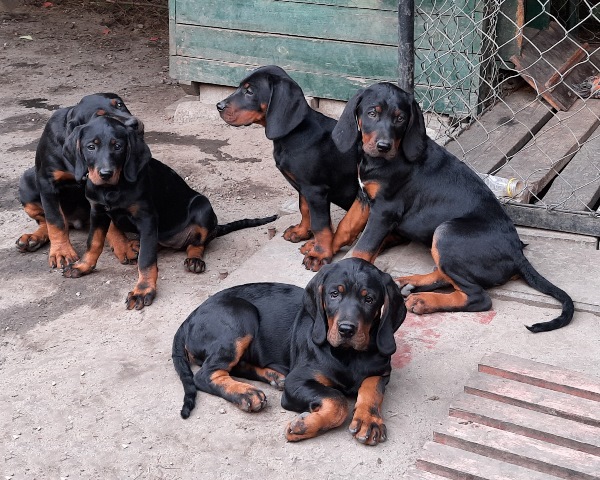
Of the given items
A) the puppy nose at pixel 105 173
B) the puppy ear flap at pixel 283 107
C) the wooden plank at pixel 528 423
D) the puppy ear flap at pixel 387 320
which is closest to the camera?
the wooden plank at pixel 528 423

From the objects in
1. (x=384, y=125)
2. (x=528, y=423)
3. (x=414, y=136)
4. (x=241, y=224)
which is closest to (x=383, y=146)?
(x=384, y=125)

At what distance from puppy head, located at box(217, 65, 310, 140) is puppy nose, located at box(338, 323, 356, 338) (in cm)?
192

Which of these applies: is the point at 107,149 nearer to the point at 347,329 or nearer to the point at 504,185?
the point at 347,329

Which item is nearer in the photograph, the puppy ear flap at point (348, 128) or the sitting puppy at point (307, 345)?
the sitting puppy at point (307, 345)

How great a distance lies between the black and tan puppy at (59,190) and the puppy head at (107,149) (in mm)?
119

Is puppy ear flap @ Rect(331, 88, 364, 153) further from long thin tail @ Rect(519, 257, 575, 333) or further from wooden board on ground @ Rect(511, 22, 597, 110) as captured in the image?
wooden board on ground @ Rect(511, 22, 597, 110)

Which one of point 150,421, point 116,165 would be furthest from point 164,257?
point 150,421

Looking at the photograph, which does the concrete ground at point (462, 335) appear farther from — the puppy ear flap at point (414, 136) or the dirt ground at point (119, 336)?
the puppy ear flap at point (414, 136)

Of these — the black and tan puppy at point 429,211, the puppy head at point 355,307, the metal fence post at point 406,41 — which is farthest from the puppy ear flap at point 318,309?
the metal fence post at point 406,41

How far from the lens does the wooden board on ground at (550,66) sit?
7195 millimetres

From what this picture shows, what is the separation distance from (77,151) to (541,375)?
9.58 ft

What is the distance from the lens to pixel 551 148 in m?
6.57

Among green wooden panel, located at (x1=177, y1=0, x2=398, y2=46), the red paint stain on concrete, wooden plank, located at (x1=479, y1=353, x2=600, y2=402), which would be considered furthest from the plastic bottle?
green wooden panel, located at (x1=177, y1=0, x2=398, y2=46)

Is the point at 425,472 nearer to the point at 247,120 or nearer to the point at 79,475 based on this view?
the point at 79,475
